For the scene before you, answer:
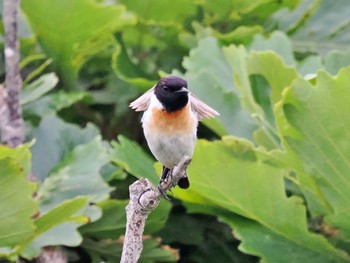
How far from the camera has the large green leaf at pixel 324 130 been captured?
183 cm

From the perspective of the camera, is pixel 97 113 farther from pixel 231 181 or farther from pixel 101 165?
pixel 231 181

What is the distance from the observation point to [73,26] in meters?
2.42

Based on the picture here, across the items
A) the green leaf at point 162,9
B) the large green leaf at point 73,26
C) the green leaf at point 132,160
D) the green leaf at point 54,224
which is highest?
the green leaf at point 162,9

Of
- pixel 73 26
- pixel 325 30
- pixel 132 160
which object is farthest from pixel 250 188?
pixel 325 30

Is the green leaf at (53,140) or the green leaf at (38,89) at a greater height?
the green leaf at (38,89)

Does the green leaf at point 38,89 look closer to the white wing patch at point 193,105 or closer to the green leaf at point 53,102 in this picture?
the green leaf at point 53,102

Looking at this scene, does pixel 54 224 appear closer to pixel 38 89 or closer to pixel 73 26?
pixel 38 89

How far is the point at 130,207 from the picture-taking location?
4.42ft

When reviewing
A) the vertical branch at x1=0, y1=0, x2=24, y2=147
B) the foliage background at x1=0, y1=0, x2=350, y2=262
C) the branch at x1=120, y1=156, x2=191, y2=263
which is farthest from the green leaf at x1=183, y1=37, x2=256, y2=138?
the branch at x1=120, y1=156, x2=191, y2=263

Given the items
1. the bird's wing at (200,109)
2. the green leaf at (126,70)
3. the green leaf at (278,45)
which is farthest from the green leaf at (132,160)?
the green leaf at (278,45)

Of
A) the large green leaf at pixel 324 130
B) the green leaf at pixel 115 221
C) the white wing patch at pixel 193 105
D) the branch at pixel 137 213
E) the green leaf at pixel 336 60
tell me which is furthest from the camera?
the green leaf at pixel 336 60

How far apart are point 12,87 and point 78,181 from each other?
28cm

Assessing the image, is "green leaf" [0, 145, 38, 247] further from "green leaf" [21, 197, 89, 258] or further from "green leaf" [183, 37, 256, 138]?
"green leaf" [183, 37, 256, 138]

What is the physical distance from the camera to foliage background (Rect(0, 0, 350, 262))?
186 centimetres
